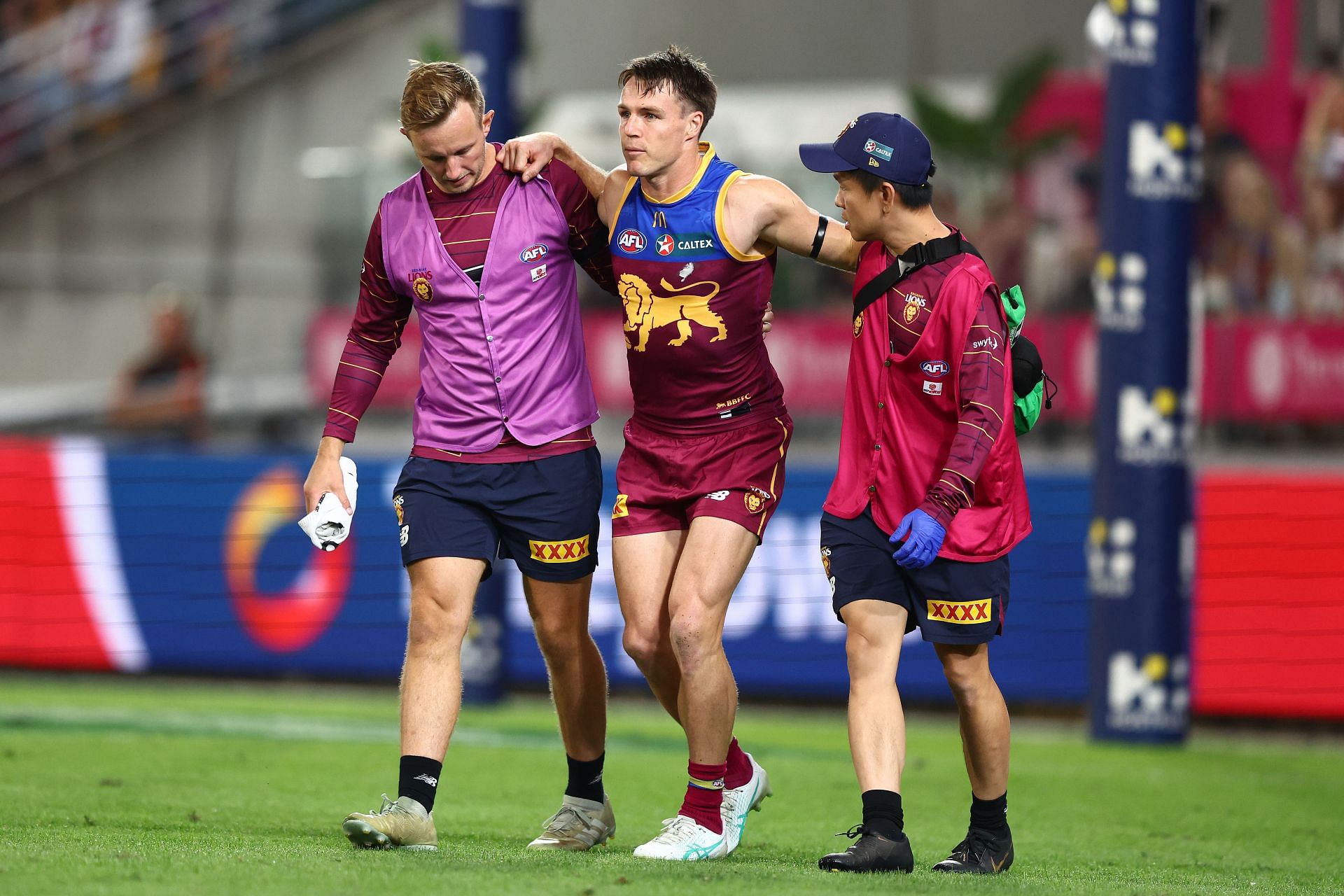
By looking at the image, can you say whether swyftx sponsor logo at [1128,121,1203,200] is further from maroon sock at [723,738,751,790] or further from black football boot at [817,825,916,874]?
black football boot at [817,825,916,874]

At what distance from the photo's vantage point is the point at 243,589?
11141 mm

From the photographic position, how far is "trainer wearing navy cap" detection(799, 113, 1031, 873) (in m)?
5.33

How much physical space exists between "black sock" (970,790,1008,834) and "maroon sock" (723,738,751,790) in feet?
2.43

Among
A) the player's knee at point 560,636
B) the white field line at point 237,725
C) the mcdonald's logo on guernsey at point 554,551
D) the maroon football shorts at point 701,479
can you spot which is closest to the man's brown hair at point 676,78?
the maroon football shorts at point 701,479

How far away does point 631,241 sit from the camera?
5723mm

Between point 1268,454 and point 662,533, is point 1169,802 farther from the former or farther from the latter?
point 1268,454

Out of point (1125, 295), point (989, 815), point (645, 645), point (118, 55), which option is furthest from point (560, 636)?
point (118, 55)

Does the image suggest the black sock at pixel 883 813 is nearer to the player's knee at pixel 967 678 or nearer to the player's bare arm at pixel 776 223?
the player's knee at pixel 967 678

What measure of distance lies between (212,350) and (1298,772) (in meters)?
10.2

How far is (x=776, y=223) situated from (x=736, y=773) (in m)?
1.76

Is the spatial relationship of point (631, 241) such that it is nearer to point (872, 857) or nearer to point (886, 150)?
point (886, 150)

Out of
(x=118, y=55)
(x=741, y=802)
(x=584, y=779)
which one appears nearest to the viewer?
(x=741, y=802)

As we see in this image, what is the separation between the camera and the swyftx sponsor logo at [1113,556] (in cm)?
949

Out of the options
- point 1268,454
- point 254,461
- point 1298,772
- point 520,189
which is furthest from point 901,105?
point 520,189
